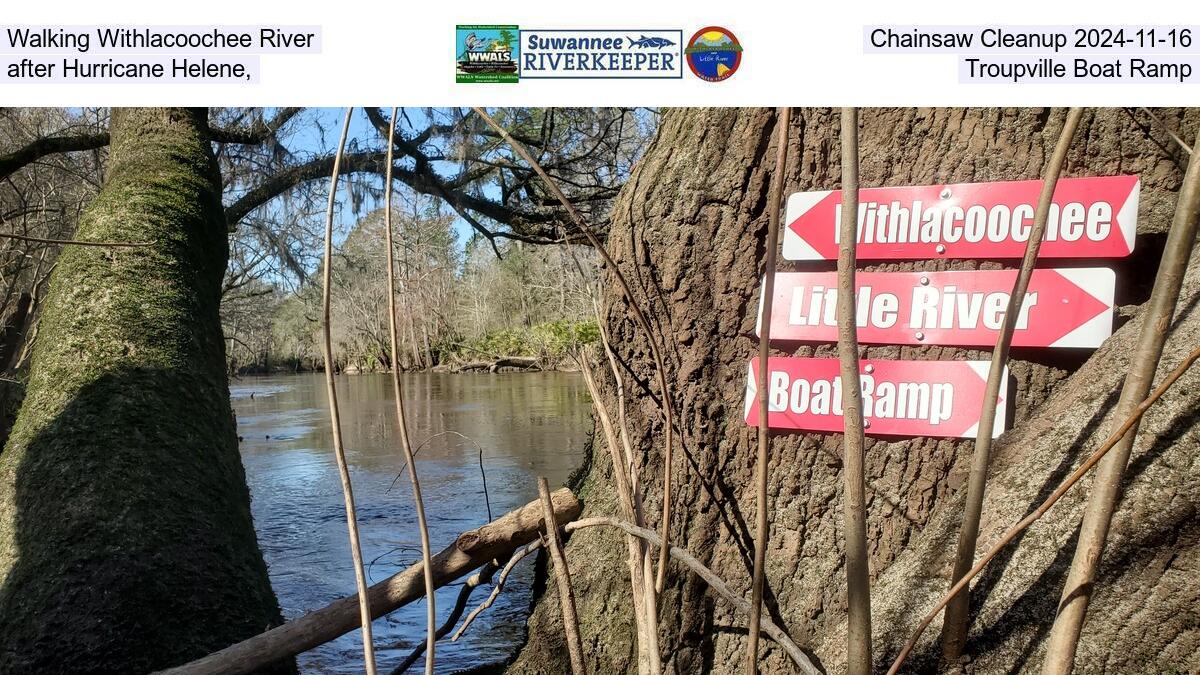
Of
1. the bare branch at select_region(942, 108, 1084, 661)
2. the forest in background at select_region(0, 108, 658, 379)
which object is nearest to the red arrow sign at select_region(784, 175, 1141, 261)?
the bare branch at select_region(942, 108, 1084, 661)

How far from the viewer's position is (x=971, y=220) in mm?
2469

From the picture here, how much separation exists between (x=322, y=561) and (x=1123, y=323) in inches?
197

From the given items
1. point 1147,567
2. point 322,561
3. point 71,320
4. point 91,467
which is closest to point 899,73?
point 1147,567

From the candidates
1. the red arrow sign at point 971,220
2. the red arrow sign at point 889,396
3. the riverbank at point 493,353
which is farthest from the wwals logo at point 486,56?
the riverbank at point 493,353

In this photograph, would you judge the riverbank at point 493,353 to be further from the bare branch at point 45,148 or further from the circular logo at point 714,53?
the circular logo at point 714,53

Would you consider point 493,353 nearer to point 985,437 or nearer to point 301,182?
point 301,182

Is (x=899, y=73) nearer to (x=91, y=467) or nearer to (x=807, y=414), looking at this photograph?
(x=807, y=414)

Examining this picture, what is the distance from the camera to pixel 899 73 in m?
2.31

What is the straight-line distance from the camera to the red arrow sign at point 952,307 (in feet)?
7.77

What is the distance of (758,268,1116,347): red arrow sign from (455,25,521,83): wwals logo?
1006 mm

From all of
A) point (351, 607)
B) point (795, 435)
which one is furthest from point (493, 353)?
point (795, 435)

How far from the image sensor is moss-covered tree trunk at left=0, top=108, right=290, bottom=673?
303 cm

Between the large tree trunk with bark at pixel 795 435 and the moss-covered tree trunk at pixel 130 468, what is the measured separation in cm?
124

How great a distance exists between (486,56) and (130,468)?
2144 mm
